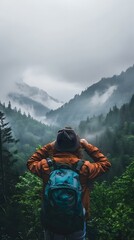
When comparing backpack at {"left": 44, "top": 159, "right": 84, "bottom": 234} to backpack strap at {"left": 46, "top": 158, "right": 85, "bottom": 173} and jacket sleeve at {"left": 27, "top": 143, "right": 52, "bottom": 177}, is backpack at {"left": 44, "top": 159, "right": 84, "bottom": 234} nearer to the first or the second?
backpack strap at {"left": 46, "top": 158, "right": 85, "bottom": 173}

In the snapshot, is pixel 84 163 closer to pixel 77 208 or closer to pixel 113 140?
pixel 77 208

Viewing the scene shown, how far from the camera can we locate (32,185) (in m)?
31.9

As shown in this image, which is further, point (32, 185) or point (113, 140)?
point (113, 140)

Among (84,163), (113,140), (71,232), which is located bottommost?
(71,232)

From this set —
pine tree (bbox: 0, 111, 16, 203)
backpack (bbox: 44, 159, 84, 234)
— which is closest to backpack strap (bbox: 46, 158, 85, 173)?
backpack (bbox: 44, 159, 84, 234)

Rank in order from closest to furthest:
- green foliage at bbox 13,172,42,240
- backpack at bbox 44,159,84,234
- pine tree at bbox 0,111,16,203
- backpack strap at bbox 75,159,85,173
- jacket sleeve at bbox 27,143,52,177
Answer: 1. backpack at bbox 44,159,84,234
2. backpack strap at bbox 75,159,85,173
3. jacket sleeve at bbox 27,143,52,177
4. green foliage at bbox 13,172,42,240
5. pine tree at bbox 0,111,16,203

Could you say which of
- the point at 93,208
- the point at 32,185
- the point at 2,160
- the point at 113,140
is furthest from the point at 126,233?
the point at 113,140

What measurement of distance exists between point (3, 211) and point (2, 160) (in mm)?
5809

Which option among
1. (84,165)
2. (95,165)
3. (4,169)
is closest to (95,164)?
(95,165)

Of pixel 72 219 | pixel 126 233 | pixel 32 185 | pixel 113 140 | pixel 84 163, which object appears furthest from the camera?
pixel 113 140

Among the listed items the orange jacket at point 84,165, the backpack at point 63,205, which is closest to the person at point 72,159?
the orange jacket at point 84,165

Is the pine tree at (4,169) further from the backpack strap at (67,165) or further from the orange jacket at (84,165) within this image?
the backpack strap at (67,165)

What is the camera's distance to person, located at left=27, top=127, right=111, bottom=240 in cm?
559

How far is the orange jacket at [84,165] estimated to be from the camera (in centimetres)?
560
